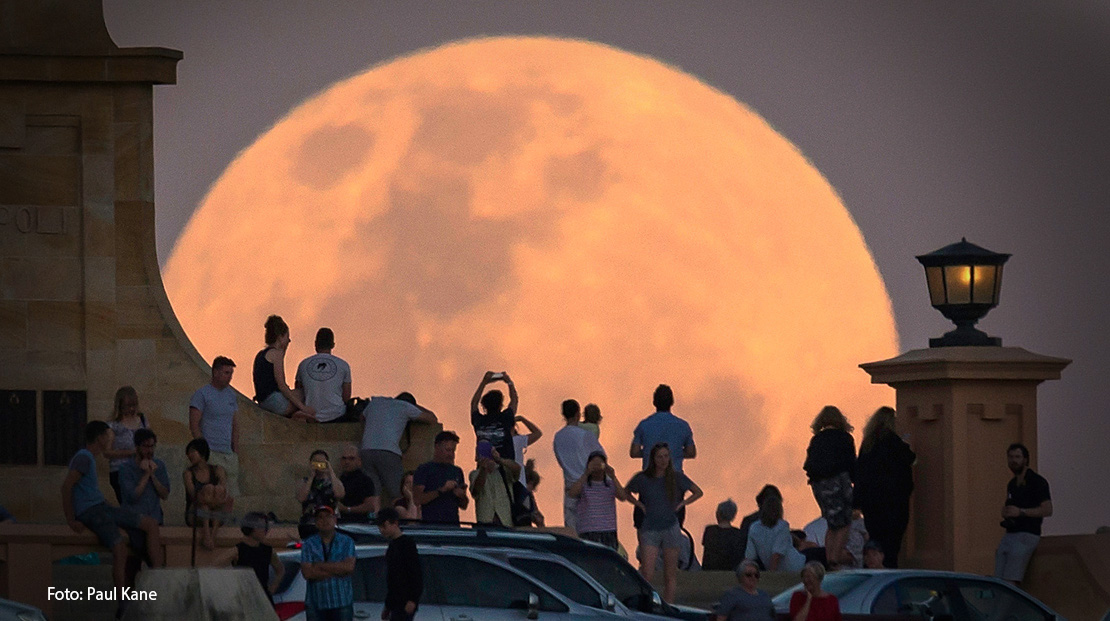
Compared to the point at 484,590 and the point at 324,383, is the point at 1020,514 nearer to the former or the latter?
the point at 484,590

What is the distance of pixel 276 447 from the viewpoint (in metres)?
27.9

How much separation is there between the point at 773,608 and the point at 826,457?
4243mm

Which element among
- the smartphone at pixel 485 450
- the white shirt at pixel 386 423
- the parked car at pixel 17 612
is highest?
the white shirt at pixel 386 423

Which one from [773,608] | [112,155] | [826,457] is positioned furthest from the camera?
[112,155]

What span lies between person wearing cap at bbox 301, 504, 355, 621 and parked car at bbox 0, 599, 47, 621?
210cm

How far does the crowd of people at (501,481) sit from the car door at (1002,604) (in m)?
2.05

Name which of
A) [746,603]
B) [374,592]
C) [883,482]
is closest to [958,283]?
[883,482]

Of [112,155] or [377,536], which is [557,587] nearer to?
[377,536]

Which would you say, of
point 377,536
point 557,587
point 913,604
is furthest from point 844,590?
point 377,536

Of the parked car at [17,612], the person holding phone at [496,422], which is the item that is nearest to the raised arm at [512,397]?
the person holding phone at [496,422]

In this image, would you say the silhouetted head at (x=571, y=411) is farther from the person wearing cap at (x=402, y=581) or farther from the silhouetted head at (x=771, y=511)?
the person wearing cap at (x=402, y=581)

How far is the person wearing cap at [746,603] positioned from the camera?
22.4m

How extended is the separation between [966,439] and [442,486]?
18.4 feet

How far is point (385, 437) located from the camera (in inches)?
1073
